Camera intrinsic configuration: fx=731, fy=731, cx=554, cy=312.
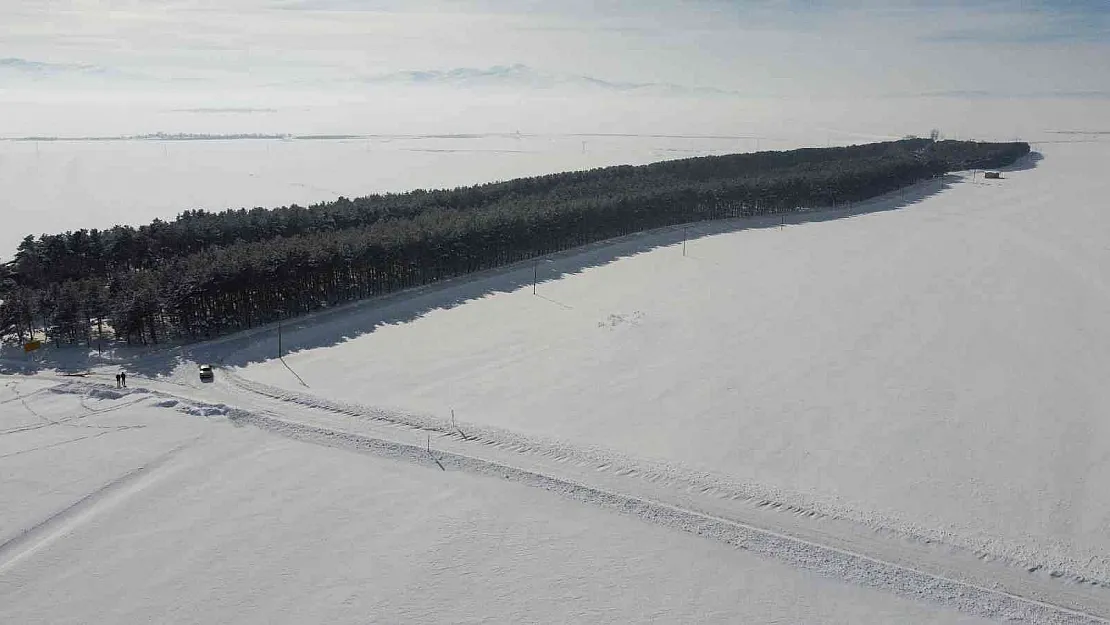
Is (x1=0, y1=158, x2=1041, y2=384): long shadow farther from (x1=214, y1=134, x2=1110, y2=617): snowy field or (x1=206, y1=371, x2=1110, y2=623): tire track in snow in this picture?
(x1=206, y1=371, x2=1110, y2=623): tire track in snow

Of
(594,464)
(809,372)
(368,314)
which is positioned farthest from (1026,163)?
(594,464)

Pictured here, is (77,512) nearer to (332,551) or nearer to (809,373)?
(332,551)

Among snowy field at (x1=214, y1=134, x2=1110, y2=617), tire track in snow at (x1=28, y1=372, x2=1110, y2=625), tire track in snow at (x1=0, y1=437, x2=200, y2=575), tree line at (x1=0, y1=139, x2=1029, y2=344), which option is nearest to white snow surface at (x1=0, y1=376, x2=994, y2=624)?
tire track in snow at (x1=0, y1=437, x2=200, y2=575)

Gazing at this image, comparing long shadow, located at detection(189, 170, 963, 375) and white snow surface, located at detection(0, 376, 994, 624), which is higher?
long shadow, located at detection(189, 170, 963, 375)

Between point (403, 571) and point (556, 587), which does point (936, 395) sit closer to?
point (556, 587)

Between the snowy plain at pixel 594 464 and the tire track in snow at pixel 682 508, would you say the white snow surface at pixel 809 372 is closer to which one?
the snowy plain at pixel 594 464

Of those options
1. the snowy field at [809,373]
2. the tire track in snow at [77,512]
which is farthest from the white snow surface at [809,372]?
the tire track in snow at [77,512]
